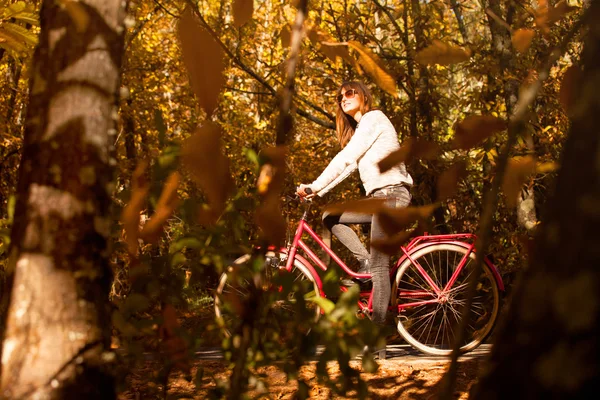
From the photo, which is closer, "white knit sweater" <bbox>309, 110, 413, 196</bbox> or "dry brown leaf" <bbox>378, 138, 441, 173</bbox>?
"dry brown leaf" <bbox>378, 138, 441, 173</bbox>

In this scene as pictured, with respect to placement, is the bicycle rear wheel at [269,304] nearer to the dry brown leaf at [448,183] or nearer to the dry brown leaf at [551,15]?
the dry brown leaf at [448,183]

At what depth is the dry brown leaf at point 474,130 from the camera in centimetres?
118

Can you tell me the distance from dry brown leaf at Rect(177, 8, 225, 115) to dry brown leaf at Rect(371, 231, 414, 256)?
0.36 m

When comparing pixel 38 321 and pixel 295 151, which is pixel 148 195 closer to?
pixel 38 321

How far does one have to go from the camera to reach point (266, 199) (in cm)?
112

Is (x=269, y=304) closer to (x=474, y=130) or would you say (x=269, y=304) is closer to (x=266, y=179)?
(x=266, y=179)

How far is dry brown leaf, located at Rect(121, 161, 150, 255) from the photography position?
1.30 m

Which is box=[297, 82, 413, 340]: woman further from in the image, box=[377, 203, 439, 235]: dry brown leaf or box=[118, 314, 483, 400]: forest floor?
box=[377, 203, 439, 235]: dry brown leaf

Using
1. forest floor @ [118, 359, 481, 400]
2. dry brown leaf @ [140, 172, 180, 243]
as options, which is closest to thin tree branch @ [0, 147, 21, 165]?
forest floor @ [118, 359, 481, 400]

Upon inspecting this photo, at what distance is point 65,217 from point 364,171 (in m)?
3.27

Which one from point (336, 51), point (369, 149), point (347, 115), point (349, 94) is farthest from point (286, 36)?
point (347, 115)

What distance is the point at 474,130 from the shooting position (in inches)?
46.5

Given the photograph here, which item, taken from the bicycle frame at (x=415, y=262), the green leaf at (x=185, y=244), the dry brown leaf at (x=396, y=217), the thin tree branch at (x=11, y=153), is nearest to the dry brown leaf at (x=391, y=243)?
the dry brown leaf at (x=396, y=217)

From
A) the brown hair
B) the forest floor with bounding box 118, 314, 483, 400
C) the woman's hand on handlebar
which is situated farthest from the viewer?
the brown hair
